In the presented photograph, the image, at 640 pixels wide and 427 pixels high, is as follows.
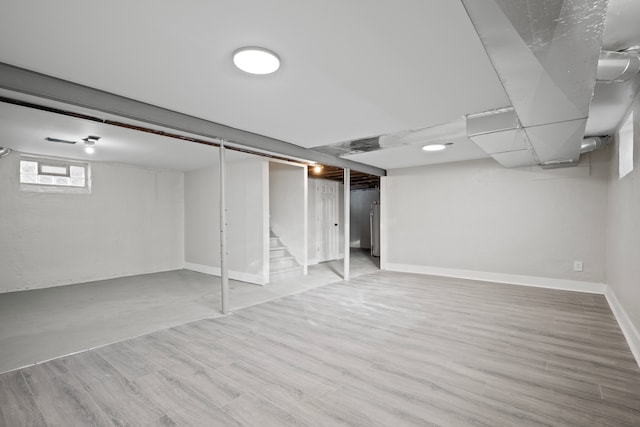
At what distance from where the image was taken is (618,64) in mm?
1889

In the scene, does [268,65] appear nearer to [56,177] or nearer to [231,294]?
[231,294]

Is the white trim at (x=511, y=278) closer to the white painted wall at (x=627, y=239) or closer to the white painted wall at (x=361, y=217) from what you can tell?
the white painted wall at (x=627, y=239)

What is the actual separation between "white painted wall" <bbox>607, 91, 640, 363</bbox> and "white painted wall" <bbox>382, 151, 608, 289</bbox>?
1.59 feet

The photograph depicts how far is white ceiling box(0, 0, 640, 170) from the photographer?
1542 millimetres

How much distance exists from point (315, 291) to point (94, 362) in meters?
2.94

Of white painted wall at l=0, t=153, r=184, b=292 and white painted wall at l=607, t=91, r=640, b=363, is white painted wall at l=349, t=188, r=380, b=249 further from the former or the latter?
white painted wall at l=607, t=91, r=640, b=363

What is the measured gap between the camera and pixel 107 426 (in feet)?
5.56

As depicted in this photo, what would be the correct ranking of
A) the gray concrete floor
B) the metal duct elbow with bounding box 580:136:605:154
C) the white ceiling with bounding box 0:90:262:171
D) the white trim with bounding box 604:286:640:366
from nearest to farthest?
1. the white trim with bounding box 604:286:640:366
2. the gray concrete floor
3. the white ceiling with bounding box 0:90:262:171
4. the metal duct elbow with bounding box 580:136:605:154

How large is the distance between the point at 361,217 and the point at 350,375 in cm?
867

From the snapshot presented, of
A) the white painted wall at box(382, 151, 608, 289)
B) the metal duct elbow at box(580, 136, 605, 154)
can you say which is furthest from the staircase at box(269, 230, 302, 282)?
the metal duct elbow at box(580, 136, 605, 154)

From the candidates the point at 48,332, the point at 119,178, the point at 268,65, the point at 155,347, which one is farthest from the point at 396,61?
the point at 119,178

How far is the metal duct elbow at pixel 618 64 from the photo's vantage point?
1.87m

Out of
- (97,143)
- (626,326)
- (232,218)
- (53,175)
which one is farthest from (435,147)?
(53,175)

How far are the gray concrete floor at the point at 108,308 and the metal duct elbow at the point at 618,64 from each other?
4215 mm
